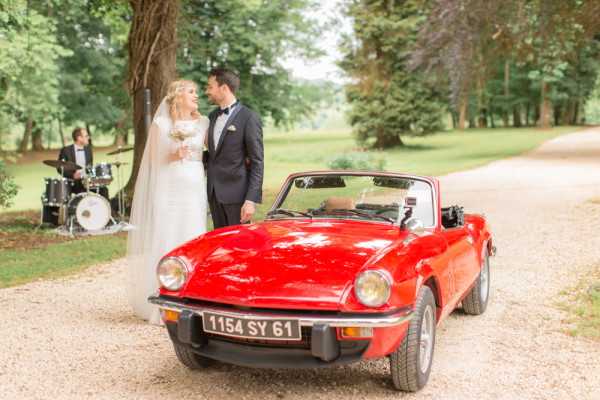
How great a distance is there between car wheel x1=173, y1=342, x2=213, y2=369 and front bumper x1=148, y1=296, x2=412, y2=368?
0.35 metres

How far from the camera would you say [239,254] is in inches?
173

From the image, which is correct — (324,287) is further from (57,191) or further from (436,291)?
(57,191)

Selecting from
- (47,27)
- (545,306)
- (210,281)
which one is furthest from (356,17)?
(210,281)

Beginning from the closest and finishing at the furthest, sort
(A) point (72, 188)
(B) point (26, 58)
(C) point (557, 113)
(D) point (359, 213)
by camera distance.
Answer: (D) point (359, 213), (A) point (72, 188), (B) point (26, 58), (C) point (557, 113)

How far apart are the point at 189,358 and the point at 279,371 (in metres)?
0.62

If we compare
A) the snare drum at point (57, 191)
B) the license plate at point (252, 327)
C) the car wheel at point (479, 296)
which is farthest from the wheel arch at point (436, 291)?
the snare drum at point (57, 191)

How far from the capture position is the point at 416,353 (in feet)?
13.4

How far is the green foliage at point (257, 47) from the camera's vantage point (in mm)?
34594

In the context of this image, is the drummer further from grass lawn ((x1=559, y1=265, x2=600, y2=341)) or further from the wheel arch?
the wheel arch

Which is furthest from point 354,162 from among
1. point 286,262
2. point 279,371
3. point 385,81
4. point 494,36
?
point 286,262

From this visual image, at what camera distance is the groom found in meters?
5.90

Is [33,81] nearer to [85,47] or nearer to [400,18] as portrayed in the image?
[85,47]

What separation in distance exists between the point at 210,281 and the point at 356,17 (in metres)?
34.4

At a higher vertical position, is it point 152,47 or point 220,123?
point 152,47
